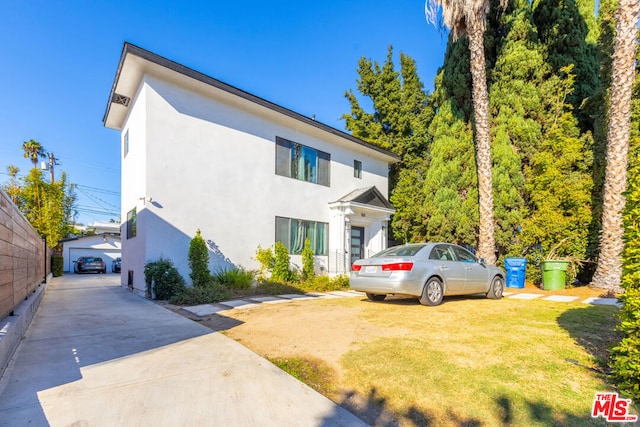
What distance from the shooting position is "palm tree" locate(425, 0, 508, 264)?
11617mm

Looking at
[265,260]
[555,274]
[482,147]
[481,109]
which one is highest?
[481,109]

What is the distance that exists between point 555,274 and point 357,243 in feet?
24.9

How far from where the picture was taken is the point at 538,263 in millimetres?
11383

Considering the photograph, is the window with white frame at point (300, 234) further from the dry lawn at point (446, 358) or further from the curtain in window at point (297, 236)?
the dry lawn at point (446, 358)

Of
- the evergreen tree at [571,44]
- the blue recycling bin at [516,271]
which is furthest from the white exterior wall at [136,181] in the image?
the evergreen tree at [571,44]

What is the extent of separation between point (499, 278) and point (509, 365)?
577 centimetres

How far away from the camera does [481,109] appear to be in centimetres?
1198

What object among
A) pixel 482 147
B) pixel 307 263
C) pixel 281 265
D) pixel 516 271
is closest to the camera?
pixel 516 271

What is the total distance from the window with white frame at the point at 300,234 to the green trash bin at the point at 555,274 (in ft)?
25.9

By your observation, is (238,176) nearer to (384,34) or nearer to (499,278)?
(499,278)

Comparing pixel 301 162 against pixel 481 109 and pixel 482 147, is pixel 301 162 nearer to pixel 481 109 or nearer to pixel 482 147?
pixel 482 147

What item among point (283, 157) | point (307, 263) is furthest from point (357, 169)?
point (307, 263)

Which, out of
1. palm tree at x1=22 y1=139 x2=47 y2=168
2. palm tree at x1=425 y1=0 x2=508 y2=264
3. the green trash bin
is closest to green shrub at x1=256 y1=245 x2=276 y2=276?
palm tree at x1=425 y1=0 x2=508 y2=264

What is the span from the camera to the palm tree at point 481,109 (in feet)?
38.1
